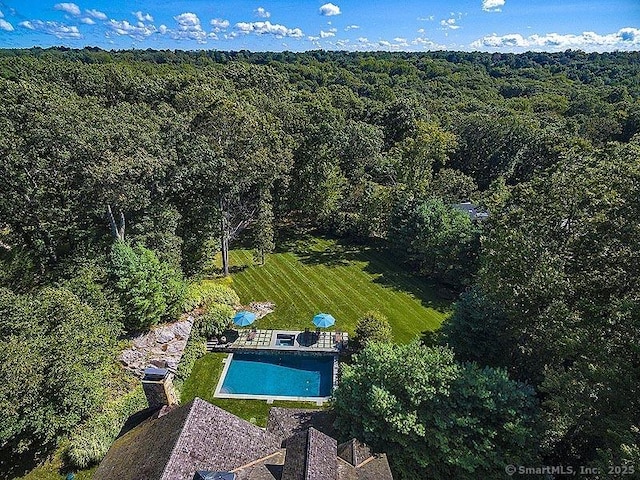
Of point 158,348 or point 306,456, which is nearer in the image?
point 306,456

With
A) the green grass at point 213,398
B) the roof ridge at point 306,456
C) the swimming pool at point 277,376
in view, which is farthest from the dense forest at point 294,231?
the swimming pool at point 277,376

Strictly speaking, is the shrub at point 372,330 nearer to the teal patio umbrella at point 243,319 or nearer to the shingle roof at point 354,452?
the teal patio umbrella at point 243,319

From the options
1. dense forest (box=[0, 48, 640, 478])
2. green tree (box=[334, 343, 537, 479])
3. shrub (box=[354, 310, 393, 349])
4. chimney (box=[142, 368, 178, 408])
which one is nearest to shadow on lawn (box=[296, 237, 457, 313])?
dense forest (box=[0, 48, 640, 478])

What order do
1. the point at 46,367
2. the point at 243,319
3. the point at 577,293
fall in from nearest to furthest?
the point at 46,367 → the point at 577,293 → the point at 243,319

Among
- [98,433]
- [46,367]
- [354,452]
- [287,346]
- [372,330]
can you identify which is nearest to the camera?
[354,452]

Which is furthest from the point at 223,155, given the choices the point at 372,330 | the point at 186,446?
the point at 186,446

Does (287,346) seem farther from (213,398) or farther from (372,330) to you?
(213,398)
